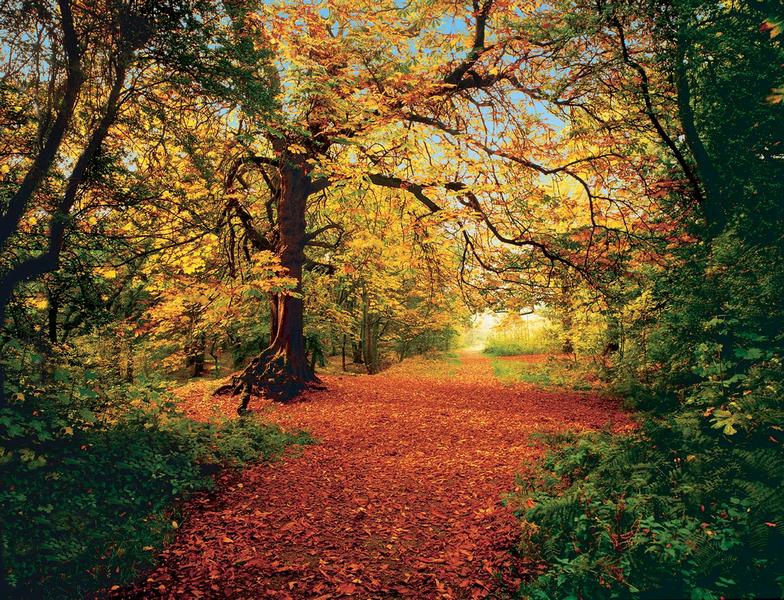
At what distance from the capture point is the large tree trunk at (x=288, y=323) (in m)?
11.2

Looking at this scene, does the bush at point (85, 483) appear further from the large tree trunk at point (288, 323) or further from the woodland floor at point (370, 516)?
the large tree trunk at point (288, 323)

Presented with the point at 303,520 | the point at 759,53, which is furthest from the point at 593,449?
the point at 759,53

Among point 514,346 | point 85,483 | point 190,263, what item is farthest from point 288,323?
point 514,346

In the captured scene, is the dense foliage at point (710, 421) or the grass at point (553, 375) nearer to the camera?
the dense foliage at point (710, 421)

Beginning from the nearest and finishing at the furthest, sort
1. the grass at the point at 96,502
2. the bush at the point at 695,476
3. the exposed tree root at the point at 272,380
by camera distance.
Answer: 1. the bush at the point at 695,476
2. the grass at the point at 96,502
3. the exposed tree root at the point at 272,380

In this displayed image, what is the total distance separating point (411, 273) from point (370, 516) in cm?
615

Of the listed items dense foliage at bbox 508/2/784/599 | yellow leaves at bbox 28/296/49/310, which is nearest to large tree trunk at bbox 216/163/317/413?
yellow leaves at bbox 28/296/49/310

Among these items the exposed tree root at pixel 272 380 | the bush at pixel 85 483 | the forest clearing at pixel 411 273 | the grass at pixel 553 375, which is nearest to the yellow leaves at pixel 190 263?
the forest clearing at pixel 411 273

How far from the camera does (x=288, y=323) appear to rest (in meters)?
11.9

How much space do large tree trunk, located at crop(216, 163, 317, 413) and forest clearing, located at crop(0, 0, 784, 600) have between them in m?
1.12

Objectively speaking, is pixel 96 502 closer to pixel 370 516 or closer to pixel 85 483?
pixel 85 483

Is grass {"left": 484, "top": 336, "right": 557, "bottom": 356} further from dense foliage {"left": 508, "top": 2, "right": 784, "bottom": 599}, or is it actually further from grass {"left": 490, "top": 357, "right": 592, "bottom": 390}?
dense foliage {"left": 508, "top": 2, "right": 784, "bottom": 599}

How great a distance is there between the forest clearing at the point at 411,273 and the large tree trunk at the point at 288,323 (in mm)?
1117

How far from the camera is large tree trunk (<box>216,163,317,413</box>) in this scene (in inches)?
441
